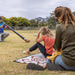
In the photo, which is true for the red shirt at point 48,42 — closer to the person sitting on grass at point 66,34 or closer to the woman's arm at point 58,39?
the woman's arm at point 58,39

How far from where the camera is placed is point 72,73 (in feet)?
7.93

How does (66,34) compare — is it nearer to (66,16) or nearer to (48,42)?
(66,16)

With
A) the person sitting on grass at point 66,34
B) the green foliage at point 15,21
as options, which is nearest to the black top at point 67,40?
the person sitting on grass at point 66,34

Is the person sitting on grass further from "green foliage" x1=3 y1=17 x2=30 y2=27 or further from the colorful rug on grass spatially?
"green foliage" x1=3 y1=17 x2=30 y2=27

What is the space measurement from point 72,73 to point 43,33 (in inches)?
→ 57.9

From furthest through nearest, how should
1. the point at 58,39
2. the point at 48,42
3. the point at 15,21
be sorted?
the point at 15,21
the point at 48,42
the point at 58,39

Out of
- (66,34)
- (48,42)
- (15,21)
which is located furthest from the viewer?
(15,21)

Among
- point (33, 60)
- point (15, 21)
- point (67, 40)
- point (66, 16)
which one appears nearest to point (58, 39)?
point (67, 40)

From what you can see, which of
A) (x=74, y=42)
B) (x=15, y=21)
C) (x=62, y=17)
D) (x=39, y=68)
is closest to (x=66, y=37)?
(x=74, y=42)

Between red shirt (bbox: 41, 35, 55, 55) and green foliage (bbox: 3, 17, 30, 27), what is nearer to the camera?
red shirt (bbox: 41, 35, 55, 55)

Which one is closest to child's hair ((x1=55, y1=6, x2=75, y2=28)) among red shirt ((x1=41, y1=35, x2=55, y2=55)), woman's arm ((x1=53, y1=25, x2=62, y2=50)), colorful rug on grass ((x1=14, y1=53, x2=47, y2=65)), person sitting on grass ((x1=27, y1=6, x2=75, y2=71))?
person sitting on grass ((x1=27, y1=6, x2=75, y2=71))

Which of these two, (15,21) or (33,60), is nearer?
(33,60)

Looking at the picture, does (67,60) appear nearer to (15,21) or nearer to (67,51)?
(67,51)

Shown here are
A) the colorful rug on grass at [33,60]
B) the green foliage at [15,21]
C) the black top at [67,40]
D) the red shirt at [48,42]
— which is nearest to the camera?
the black top at [67,40]
